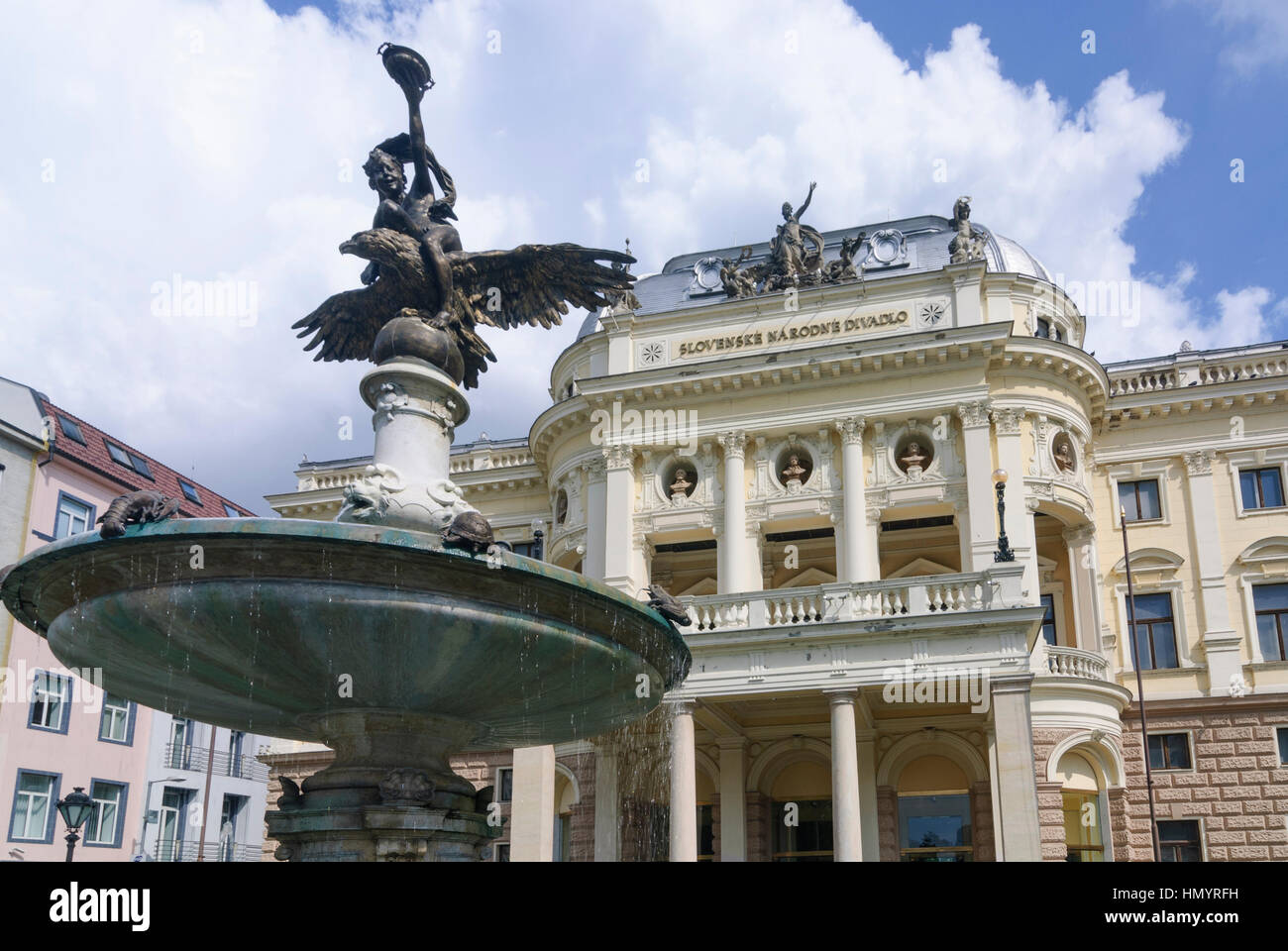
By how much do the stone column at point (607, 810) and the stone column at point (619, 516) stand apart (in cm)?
452

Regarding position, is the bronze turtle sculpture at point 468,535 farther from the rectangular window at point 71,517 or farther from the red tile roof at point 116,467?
the rectangular window at point 71,517

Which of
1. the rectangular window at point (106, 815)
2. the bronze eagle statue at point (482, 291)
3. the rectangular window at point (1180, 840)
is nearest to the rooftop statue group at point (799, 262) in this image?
the rectangular window at point (1180, 840)

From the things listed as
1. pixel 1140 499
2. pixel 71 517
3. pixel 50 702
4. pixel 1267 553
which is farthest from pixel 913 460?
pixel 71 517

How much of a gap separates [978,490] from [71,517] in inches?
1189

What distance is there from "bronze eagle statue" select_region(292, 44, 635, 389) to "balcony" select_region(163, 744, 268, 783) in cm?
3421

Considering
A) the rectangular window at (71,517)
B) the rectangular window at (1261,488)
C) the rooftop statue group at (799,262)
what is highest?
the rooftop statue group at (799,262)

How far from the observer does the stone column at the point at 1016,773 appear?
22.0 m

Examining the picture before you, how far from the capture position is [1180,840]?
1134 inches

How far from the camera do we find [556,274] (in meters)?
10.2

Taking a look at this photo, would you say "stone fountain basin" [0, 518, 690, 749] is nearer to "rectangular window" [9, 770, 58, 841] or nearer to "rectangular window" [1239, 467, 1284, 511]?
"rectangular window" [1239, 467, 1284, 511]

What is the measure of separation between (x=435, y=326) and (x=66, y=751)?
33.4 meters

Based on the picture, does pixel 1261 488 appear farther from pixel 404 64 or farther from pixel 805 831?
pixel 404 64

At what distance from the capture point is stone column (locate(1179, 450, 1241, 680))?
29.9m
